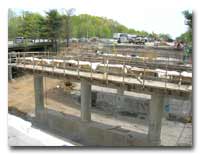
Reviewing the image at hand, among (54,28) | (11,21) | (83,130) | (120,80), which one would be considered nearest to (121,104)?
(83,130)

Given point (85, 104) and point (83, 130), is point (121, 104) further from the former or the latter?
point (83, 130)

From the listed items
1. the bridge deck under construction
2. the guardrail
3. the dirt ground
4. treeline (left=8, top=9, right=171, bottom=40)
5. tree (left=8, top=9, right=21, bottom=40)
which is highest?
treeline (left=8, top=9, right=171, bottom=40)

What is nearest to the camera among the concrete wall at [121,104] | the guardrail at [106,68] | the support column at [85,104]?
the guardrail at [106,68]

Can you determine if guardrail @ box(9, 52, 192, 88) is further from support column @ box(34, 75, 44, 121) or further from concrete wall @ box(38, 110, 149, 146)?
concrete wall @ box(38, 110, 149, 146)

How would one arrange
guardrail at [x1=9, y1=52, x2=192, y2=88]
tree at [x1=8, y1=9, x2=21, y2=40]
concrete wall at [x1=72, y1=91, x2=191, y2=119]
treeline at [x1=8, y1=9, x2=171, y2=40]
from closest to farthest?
tree at [x1=8, y1=9, x2=21, y2=40]
guardrail at [x1=9, y1=52, x2=192, y2=88]
treeline at [x1=8, y1=9, x2=171, y2=40]
concrete wall at [x1=72, y1=91, x2=191, y2=119]

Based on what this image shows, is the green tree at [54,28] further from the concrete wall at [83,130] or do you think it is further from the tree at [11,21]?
the tree at [11,21]

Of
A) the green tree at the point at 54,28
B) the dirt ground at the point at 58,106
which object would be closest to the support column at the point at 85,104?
A: the dirt ground at the point at 58,106

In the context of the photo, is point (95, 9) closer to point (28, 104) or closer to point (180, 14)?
point (180, 14)

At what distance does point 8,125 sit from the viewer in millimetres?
3924

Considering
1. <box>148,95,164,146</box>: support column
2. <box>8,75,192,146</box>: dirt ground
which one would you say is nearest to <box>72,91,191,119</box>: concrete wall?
<box>8,75,192,146</box>: dirt ground

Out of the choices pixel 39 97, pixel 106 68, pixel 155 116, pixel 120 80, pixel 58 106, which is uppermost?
pixel 106 68
